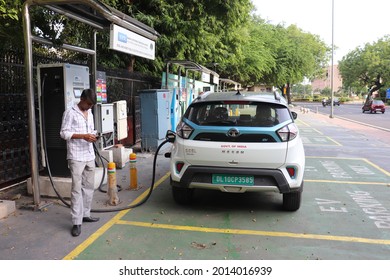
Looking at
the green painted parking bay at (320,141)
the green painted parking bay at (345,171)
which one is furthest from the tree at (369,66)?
the green painted parking bay at (345,171)

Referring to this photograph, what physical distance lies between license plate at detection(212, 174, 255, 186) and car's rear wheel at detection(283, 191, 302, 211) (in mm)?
712

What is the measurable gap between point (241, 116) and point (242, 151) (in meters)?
0.77

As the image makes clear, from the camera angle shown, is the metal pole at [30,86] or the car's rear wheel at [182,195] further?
the car's rear wheel at [182,195]

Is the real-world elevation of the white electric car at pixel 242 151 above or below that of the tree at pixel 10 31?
below

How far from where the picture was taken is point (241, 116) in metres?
5.23

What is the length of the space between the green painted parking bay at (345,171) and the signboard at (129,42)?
13.4 ft

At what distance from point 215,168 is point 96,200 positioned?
2.08 meters

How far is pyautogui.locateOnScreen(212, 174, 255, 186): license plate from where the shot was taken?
4.69 metres

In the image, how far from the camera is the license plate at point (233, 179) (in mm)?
4688

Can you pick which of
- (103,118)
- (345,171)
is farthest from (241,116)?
(345,171)

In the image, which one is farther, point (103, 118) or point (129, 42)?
point (103, 118)

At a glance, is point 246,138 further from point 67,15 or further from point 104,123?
point 104,123

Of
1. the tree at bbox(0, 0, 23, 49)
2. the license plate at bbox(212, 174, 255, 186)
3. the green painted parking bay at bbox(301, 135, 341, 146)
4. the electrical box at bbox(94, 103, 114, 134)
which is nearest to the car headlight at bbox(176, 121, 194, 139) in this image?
the license plate at bbox(212, 174, 255, 186)

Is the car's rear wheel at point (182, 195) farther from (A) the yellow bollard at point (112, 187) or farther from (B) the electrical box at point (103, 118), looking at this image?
(B) the electrical box at point (103, 118)
